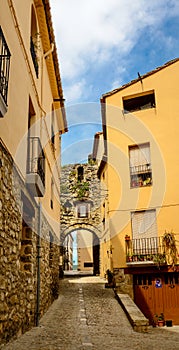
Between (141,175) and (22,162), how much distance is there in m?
7.13

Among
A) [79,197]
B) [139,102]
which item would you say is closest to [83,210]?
[79,197]

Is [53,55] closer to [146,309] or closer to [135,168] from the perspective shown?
[135,168]

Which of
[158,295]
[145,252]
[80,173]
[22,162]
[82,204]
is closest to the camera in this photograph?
[22,162]

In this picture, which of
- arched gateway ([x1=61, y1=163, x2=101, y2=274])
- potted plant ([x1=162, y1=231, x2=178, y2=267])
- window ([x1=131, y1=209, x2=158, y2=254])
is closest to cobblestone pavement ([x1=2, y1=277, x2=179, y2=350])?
window ([x1=131, y1=209, x2=158, y2=254])

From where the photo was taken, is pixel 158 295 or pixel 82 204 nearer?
pixel 158 295

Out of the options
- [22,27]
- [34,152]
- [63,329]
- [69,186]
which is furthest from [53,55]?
[69,186]

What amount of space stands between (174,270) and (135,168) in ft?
12.7

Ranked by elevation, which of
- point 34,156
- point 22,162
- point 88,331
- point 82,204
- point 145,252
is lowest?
point 88,331

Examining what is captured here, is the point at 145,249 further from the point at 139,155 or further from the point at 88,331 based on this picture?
the point at 88,331

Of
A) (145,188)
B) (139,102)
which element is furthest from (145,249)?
(139,102)

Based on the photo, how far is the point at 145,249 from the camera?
1157 centimetres

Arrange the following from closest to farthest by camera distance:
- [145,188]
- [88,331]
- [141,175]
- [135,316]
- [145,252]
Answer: [88,331]
[135,316]
[145,252]
[145,188]
[141,175]

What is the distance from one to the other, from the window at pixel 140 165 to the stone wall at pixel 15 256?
5.69m

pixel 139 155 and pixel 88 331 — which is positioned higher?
pixel 139 155
